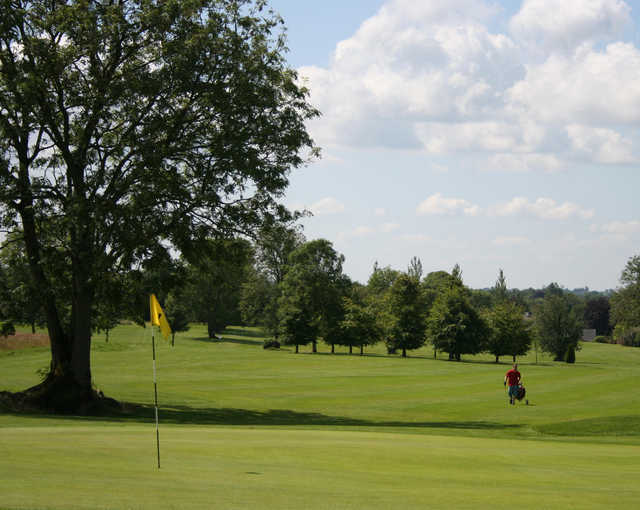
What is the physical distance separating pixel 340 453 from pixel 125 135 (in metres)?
17.9

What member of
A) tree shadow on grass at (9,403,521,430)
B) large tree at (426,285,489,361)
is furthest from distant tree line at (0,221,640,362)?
tree shadow on grass at (9,403,521,430)

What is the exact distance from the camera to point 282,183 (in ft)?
95.8

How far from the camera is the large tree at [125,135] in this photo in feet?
85.1

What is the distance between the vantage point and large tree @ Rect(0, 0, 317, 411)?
25.9 meters

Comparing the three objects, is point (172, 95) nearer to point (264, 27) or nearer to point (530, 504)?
point (264, 27)

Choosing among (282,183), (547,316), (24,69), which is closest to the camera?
(24,69)

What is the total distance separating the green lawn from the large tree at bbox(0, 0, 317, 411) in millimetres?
6311

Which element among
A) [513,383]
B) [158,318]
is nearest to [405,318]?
[513,383]

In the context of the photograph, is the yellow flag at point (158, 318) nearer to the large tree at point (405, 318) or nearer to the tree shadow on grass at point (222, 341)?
the large tree at point (405, 318)

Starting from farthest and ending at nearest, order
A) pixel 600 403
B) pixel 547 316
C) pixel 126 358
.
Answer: pixel 547 316
pixel 126 358
pixel 600 403

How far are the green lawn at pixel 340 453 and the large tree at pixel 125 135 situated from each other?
20.7 ft

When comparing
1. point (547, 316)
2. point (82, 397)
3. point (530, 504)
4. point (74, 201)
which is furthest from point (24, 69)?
point (547, 316)

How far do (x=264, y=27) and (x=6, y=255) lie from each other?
48.3ft

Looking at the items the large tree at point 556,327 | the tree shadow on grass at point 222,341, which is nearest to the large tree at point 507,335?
the large tree at point 556,327
